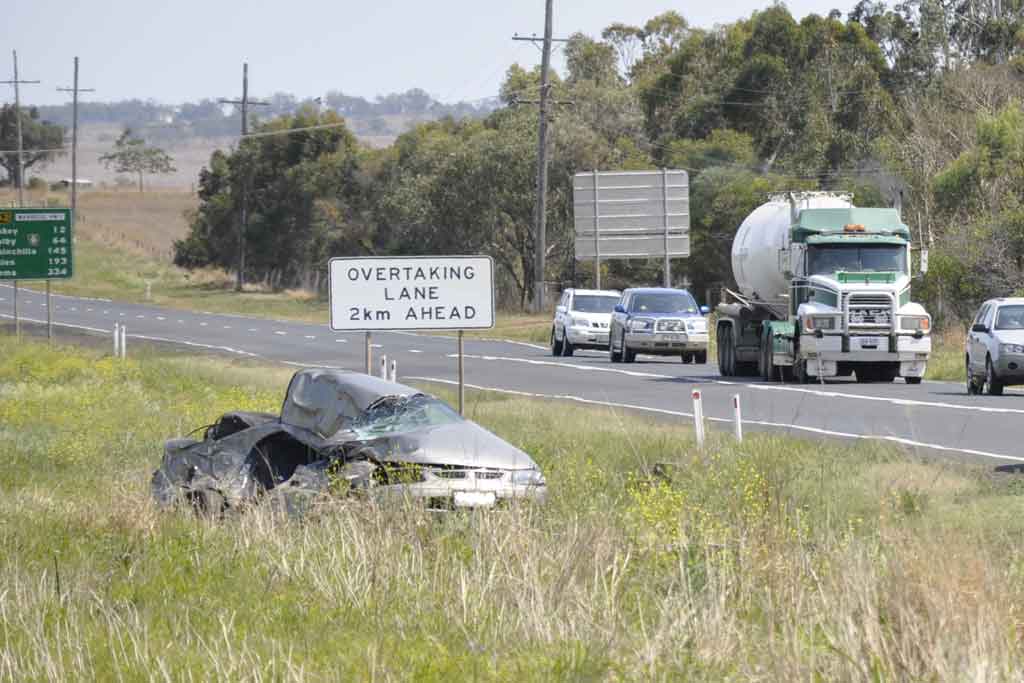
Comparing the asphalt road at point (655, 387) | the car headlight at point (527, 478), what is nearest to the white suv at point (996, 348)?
the asphalt road at point (655, 387)

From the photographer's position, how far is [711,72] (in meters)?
89.6

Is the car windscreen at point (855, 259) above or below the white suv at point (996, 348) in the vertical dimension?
above

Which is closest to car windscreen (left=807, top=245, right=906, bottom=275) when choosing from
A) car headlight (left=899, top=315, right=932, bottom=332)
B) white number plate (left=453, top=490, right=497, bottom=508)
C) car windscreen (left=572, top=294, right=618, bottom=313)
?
car headlight (left=899, top=315, right=932, bottom=332)

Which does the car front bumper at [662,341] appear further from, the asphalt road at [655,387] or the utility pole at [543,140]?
the utility pole at [543,140]

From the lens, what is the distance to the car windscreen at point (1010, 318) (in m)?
30.8

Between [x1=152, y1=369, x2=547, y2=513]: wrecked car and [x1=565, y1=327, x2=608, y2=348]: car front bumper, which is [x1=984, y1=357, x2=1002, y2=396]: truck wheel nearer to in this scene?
[x1=152, y1=369, x2=547, y2=513]: wrecked car

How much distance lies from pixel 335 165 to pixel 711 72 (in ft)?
67.0

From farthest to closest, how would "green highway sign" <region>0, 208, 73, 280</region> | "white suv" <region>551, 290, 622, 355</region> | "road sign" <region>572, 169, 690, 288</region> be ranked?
"road sign" <region>572, 169, 690, 288</region>
"white suv" <region>551, 290, 622, 355</region>
"green highway sign" <region>0, 208, 73, 280</region>

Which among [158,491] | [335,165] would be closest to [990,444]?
[158,491]

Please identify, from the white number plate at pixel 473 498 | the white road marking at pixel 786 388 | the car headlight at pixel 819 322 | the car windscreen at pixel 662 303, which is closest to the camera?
the white number plate at pixel 473 498

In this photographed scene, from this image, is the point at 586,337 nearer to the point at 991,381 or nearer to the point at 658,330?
the point at 658,330

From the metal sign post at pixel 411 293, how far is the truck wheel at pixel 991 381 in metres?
13.3

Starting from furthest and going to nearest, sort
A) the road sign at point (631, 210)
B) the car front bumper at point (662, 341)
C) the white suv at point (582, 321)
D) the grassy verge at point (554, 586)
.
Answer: the road sign at point (631, 210) → the white suv at point (582, 321) → the car front bumper at point (662, 341) → the grassy verge at point (554, 586)

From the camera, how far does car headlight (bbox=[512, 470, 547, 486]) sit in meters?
14.1
